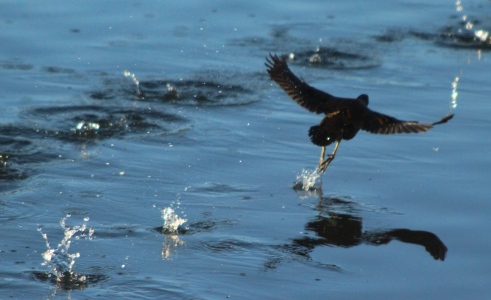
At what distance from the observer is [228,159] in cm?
787

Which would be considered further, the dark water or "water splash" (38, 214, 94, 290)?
the dark water

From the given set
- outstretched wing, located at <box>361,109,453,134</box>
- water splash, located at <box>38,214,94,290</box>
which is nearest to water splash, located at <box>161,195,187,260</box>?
water splash, located at <box>38,214,94,290</box>

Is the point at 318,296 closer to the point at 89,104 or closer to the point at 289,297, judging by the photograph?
the point at 289,297

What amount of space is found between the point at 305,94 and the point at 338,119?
0.57 meters

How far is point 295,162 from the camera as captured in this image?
791 centimetres

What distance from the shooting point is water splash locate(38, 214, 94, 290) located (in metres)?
5.29

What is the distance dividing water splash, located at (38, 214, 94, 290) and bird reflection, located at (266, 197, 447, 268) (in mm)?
1228

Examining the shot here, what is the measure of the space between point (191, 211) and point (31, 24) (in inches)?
238

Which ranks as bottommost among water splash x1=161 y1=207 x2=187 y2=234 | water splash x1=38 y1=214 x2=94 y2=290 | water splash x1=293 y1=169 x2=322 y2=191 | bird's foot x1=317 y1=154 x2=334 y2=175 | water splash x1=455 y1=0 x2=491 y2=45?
water splash x1=38 y1=214 x2=94 y2=290

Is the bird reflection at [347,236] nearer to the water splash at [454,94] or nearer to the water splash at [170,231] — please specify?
the water splash at [170,231]

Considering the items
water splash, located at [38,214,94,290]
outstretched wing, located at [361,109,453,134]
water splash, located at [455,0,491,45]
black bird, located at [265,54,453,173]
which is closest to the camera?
water splash, located at [38,214,94,290]

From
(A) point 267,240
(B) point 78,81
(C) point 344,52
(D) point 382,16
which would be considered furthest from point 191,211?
(D) point 382,16

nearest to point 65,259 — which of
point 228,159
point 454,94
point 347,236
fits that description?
point 347,236

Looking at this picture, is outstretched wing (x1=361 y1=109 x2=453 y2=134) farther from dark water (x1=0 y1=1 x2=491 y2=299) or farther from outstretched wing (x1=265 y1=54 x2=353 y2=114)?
dark water (x1=0 y1=1 x2=491 y2=299)
